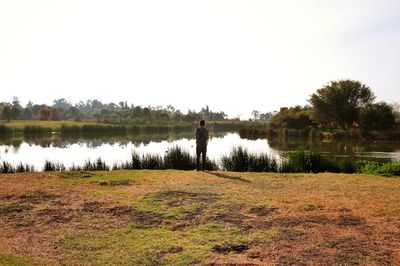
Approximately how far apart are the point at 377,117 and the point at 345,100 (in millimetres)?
6066

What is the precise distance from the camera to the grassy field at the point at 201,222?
5066 mm

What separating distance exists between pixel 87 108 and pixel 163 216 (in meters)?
192

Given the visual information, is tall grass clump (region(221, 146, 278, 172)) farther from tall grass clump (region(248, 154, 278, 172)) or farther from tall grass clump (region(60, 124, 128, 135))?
tall grass clump (region(60, 124, 128, 135))

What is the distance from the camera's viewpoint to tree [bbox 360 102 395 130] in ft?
136

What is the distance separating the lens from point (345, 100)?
46.9 metres

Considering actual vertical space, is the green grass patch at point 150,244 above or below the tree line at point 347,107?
below

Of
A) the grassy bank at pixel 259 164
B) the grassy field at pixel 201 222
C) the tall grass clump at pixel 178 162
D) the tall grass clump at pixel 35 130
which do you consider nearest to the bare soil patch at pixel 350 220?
the grassy field at pixel 201 222

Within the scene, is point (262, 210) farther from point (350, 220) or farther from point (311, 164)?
point (311, 164)

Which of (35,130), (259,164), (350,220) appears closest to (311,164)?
(259,164)

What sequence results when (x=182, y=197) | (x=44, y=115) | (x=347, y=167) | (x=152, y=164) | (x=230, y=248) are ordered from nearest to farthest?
(x=230, y=248) → (x=182, y=197) → (x=347, y=167) → (x=152, y=164) → (x=44, y=115)

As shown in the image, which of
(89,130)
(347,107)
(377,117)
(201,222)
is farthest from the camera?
(89,130)

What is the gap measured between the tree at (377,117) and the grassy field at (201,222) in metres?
33.7

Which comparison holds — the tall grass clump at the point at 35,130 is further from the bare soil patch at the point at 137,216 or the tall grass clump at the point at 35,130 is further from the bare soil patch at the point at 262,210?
the bare soil patch at the point at 262,210

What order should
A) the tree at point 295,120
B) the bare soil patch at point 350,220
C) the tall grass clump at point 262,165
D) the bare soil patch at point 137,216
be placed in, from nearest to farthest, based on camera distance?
the bare soil patch at point 350,220 → the bare soil patch at point 137,216 → the tall grass clump at point 262,165 → the tree at point 295,120
